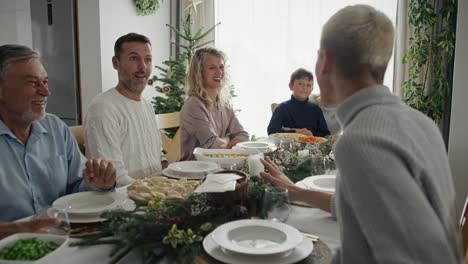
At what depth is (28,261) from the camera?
88 cm

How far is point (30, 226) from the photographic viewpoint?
41.1 inches

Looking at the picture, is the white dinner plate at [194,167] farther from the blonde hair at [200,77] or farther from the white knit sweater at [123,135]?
the blonde hair at [200,77]

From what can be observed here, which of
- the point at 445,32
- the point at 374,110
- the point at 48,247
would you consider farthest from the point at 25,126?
the point at 445,32

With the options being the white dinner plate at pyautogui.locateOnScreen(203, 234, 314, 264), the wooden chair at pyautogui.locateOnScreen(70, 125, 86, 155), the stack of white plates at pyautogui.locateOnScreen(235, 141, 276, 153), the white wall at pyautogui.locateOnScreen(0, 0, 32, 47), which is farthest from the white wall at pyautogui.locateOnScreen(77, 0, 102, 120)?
the white dinner plate at pyautogui.locateOnScreen(203, 234, 314, 264)

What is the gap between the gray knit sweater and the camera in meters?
0.75

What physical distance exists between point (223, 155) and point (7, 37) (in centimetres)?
260

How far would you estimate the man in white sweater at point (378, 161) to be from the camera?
2.47 feet

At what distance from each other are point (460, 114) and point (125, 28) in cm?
341

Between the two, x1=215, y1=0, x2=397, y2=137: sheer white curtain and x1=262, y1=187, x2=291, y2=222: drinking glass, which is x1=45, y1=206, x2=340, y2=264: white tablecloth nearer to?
x1=262, y1=187, x2=291, y2=222: drinking glass

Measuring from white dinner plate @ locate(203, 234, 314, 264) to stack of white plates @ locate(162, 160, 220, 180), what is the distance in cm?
77

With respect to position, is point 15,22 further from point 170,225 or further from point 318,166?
point 170,225

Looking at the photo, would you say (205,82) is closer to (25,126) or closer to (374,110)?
(25,126)

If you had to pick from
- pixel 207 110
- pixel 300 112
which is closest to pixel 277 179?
pixel 207 110

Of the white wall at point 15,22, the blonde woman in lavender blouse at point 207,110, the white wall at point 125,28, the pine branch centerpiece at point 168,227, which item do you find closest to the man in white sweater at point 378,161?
the pine branch centerpiece at point 168,227
